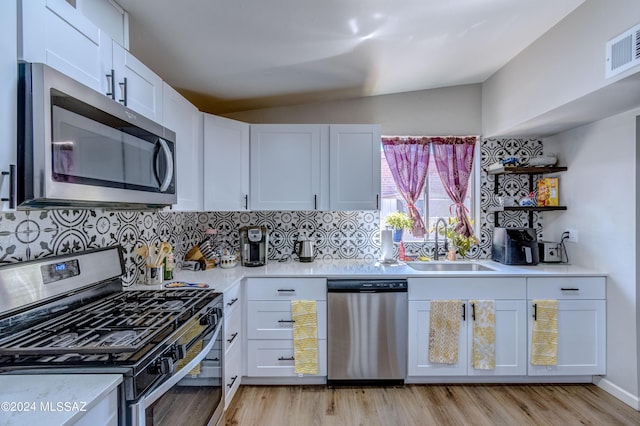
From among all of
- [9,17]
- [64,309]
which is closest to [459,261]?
[64,309]

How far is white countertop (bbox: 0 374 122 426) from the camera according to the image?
0.76m

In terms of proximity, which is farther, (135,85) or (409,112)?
(409,112)

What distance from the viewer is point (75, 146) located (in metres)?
1.03

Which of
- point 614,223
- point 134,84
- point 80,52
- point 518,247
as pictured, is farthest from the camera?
point 518,247

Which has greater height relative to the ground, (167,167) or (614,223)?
(167,167)

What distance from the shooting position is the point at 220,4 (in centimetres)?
153

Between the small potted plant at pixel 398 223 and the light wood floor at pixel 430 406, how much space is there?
126 cm

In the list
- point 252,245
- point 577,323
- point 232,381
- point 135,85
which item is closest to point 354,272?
point 252,245

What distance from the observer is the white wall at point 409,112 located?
3.17 metres

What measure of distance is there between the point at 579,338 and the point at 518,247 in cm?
77

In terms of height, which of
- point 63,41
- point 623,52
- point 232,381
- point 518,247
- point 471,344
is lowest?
point 232,381

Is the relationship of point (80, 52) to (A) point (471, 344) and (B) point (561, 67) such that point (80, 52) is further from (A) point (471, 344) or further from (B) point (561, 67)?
(A) point (471, 344)

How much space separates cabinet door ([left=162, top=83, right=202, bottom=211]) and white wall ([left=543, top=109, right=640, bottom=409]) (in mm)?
3040

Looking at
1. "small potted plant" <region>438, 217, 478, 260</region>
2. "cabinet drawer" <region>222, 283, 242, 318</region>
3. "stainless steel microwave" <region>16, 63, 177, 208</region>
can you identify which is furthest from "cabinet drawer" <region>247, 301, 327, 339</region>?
"small potted plant" <region>438, 217, 478, 260</region>
